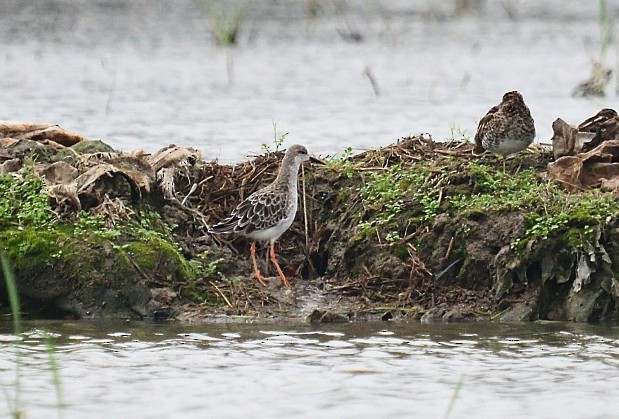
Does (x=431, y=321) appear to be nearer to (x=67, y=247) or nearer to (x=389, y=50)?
(x=67, y=247)

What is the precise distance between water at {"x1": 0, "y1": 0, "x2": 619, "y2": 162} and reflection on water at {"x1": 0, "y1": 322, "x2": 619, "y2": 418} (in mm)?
5384

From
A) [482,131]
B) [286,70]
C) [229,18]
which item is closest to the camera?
[482,131]

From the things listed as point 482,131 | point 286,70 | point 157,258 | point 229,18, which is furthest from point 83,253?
point 229,18

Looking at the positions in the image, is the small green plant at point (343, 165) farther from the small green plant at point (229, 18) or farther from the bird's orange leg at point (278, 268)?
the small green plant at point (229, 18)

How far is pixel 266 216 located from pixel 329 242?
0.79 meters

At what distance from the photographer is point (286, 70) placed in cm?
2638

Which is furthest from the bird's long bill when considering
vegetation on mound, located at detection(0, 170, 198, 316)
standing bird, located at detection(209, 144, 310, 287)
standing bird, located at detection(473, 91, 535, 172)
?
vegetation on mound, located at detection(0, 170, 198, 316)

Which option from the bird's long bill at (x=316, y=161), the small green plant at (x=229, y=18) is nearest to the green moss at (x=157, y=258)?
the bird's long bill at (x=316, y=161)

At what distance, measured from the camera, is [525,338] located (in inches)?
384

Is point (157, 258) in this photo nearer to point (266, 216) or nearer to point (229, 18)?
point (266, 216)

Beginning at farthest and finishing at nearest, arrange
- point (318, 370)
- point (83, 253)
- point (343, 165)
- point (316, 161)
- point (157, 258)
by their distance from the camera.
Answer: point (316, 161) → point (343, 165) → point (157, 258) → point (83, 253) → point (318, 370)

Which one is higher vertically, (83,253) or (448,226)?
(448,226)

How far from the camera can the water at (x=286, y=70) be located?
1931 cm

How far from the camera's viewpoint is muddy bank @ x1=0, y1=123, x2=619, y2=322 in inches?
413
